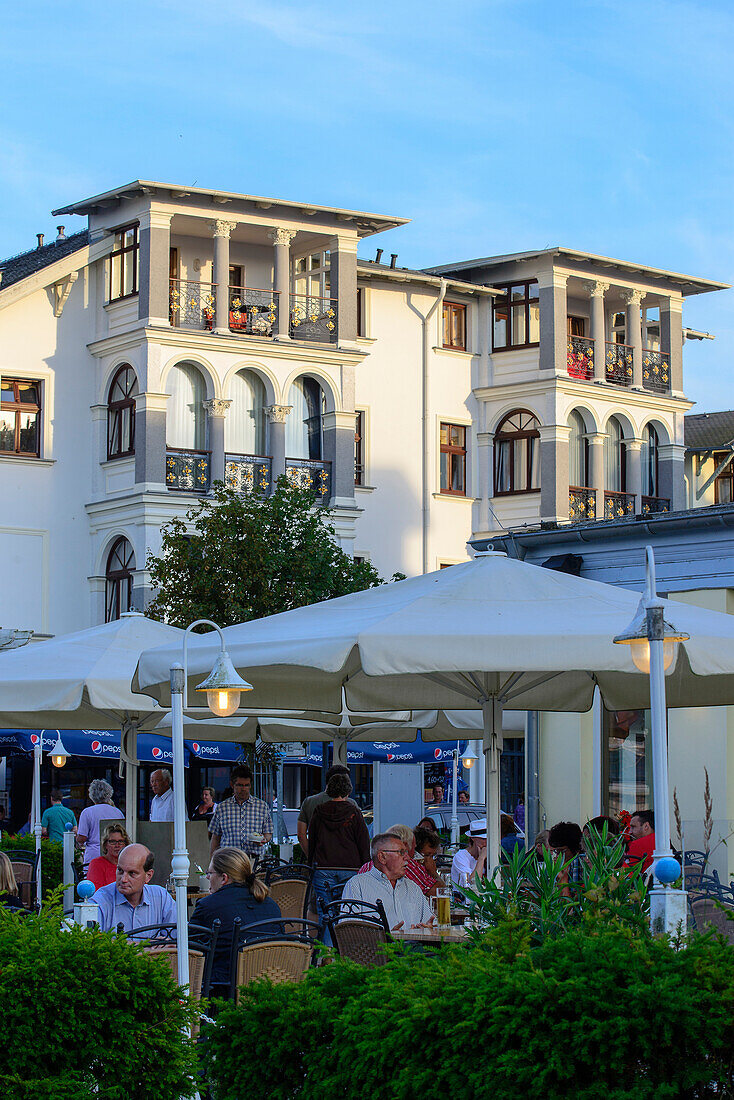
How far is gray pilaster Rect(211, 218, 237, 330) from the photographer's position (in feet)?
126

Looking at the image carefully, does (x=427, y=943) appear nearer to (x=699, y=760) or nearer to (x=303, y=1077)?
(x=303, y=1077)

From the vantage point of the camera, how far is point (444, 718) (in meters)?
17.2

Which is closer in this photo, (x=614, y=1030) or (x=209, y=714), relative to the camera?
(x=614, y=1030)

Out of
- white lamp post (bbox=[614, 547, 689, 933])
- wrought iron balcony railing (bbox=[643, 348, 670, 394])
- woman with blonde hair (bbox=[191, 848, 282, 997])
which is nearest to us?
white lamp post (bbox=[614, 547, 689, 933])

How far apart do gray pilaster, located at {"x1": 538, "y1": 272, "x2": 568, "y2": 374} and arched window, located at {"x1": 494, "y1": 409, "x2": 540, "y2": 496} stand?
156 cm

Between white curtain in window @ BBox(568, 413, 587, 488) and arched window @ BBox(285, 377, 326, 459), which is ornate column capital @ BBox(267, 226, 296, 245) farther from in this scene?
white curtain in window @ BBox(568, 413, 587, 488)

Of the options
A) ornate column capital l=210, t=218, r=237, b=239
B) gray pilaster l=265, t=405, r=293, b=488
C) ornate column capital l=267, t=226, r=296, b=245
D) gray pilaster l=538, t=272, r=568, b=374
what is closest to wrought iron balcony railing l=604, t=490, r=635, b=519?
gray pilaster l=538, t=272, r=568, b=374

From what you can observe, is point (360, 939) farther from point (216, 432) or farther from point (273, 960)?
point (216, 432)

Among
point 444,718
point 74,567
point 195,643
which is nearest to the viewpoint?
point 195,643

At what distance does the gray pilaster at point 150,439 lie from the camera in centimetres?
3744

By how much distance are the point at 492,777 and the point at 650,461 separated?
36769mm

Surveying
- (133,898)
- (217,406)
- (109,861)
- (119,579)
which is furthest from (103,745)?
(133,898)

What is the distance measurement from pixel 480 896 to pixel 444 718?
9.98m

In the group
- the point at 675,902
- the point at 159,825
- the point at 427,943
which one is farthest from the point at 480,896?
the point at 159,825
